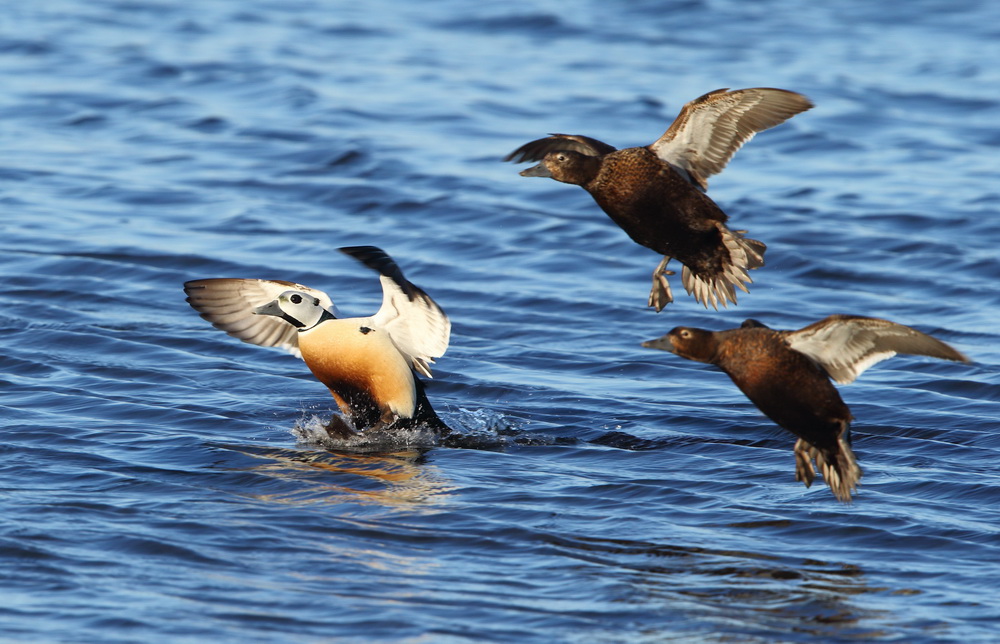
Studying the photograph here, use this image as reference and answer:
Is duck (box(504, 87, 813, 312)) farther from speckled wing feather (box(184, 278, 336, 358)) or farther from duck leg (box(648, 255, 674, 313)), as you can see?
speckled wing feather (box(184, 278, 336, 358))

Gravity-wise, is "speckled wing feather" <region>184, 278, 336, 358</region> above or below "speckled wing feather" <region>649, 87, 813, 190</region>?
below

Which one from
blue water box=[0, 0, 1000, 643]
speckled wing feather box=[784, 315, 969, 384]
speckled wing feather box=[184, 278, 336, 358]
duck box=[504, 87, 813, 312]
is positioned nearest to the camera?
blue water box=[0, 0, 1000, 643]

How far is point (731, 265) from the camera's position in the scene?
22.4 feet

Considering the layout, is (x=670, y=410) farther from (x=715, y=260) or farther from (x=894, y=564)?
(x=894, y=564)

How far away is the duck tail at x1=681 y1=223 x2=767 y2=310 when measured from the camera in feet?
22.1

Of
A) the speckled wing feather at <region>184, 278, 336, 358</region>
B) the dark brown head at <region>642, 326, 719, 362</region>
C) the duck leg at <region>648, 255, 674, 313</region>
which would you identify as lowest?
the speckled wing feather at <region>184, 278, 336, 358</region>

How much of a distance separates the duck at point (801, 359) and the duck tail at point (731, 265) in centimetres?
73

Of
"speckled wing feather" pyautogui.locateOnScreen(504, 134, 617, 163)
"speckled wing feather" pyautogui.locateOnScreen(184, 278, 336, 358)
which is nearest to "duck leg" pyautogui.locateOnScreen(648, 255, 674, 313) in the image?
"speckled wing feather" pyautogui.locateOnScreen(504, 134, 617, 163)

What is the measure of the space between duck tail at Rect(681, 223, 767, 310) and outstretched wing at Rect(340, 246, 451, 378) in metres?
1.37

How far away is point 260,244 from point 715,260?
5.23m

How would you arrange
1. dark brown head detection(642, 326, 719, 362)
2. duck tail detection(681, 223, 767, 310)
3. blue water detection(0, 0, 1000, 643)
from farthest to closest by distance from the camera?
1. duck tail detection(681, 223, 767, 310)
2. dark brown head detection(642, 326, 719, 362)
3. blue water detection(0, 0, 1000, 643)

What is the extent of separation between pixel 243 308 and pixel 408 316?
3.60ft

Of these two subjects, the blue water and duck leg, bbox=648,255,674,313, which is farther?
duck leg, bbox=648,255,674,313

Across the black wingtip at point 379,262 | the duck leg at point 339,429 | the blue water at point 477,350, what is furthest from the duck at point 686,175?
the duck leg at point 339,429
